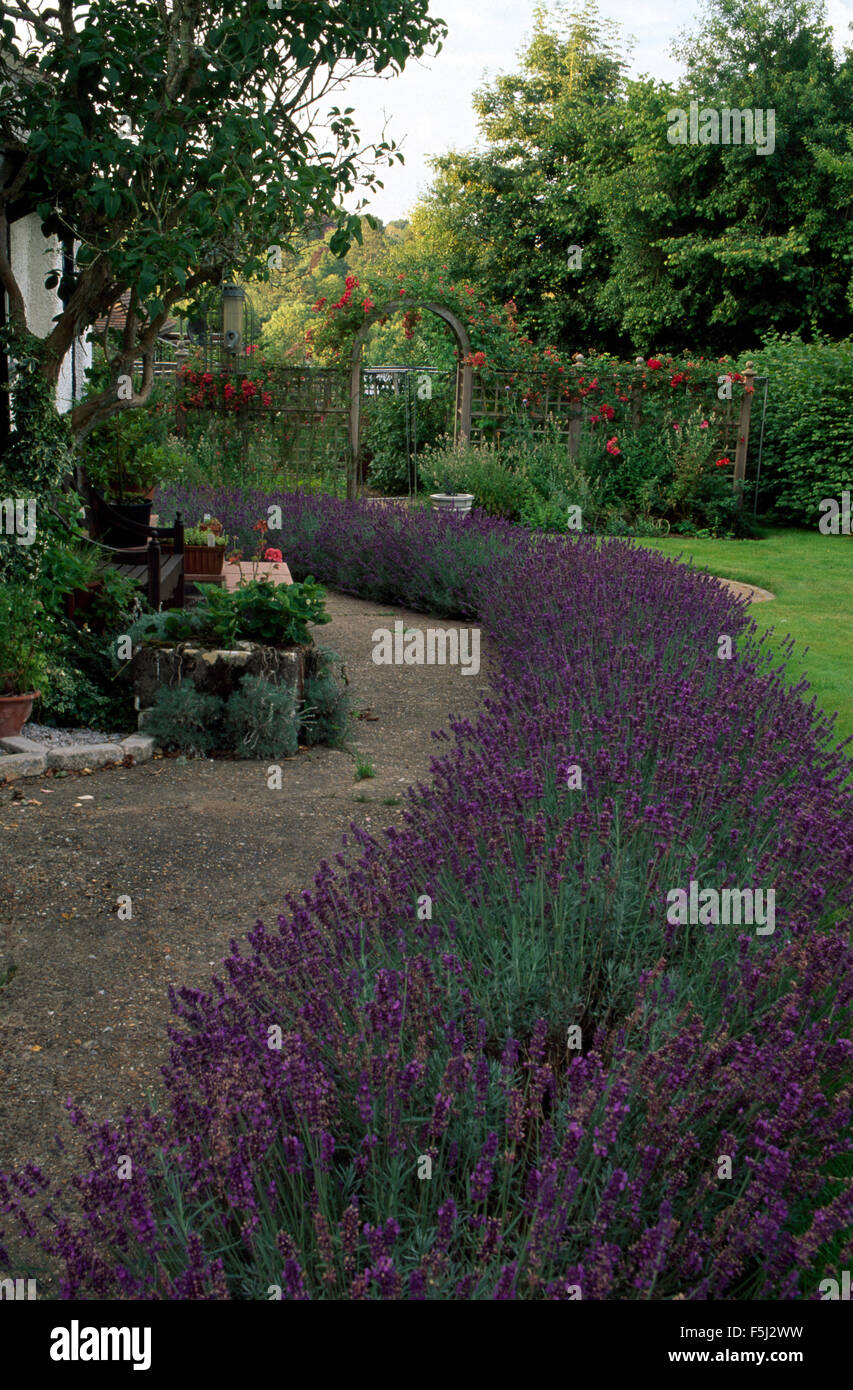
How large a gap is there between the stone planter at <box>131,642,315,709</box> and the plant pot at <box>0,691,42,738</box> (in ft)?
1.83

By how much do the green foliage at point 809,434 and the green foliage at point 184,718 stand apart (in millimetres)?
11341

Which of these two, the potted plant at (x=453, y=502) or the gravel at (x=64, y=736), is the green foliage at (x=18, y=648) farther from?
the potted plant at (x=453, y=502)

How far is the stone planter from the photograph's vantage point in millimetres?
5605

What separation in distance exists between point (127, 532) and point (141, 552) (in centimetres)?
31

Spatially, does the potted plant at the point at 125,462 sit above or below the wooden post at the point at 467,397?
below

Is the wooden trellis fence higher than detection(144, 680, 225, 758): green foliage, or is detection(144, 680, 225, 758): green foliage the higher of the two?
the wooden trellis fence

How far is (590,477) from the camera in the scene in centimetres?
1405

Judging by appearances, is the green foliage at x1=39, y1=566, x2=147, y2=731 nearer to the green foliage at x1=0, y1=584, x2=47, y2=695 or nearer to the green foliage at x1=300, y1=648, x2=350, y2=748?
the green foliage at x1=0, y1=584, x2=47, y2=695

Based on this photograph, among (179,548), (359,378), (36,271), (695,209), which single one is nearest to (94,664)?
(179,548)

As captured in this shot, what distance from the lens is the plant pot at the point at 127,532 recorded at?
737cm

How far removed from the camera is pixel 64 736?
18.0 feet

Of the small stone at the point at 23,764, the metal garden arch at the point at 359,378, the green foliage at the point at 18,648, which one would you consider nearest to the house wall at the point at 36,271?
the green foliage at the point at 18,648

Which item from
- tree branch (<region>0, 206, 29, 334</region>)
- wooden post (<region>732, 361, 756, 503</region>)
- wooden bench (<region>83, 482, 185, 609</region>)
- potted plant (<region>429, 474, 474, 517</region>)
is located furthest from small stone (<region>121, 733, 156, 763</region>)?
wooden post (<region>732, 361, 756, 503</region>)

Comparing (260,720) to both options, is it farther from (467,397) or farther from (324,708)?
(467,397)
